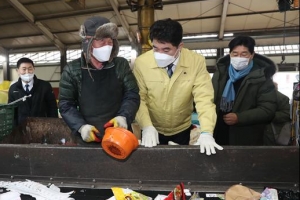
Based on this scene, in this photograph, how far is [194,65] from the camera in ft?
4.52

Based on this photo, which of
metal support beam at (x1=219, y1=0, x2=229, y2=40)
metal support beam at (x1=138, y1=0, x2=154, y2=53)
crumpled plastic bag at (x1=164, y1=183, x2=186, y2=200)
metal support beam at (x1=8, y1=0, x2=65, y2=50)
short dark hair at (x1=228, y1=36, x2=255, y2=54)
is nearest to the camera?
crumpled plastic bag at (x1=164, y1=183, x2=186, y2=200)

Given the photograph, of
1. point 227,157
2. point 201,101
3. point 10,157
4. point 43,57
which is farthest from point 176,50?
point 43,57

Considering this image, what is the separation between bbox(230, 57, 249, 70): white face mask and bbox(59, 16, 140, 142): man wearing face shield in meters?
0.68

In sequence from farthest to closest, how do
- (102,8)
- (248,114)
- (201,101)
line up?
1. (102,8)
2. (248,114)
3. (201,101)

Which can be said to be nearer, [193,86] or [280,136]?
[193,86]

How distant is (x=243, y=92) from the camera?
1.55 metres

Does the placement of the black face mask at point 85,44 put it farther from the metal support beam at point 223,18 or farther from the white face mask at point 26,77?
the metal support beam at point 223,18

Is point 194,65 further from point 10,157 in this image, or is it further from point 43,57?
point 43,57

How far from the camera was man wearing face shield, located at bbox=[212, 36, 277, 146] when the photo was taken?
5.05 feet

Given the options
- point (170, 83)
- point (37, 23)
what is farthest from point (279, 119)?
point (37, 23)

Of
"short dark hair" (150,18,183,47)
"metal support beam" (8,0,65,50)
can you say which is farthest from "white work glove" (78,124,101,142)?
"metal support beam" (8,0,65,50)

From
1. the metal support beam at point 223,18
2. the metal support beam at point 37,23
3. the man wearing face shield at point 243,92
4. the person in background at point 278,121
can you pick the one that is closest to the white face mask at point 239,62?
the man wearing face shield at point 243,92

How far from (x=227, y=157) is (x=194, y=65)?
57cm

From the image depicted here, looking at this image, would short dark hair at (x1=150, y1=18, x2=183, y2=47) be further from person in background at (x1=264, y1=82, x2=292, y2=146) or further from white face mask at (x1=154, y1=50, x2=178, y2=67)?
person in background at (x1=264, y1=82, x2=292, y2=146)
